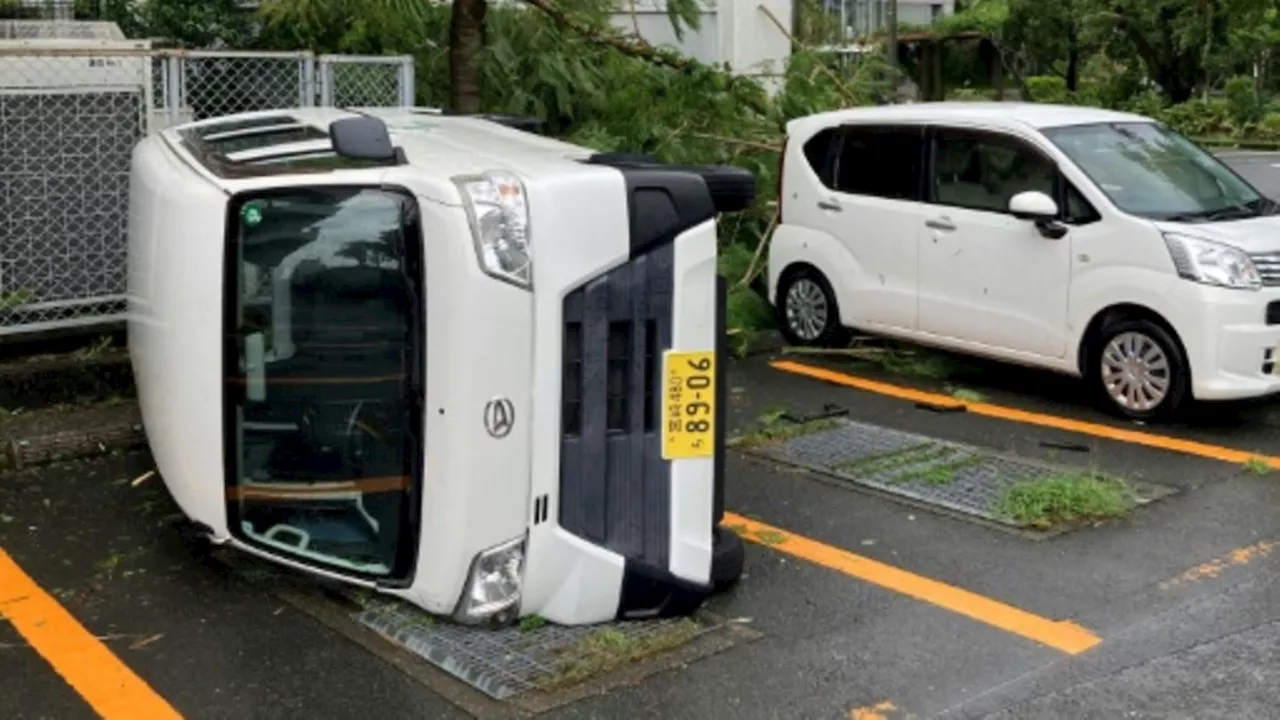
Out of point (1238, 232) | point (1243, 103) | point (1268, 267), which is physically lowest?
point (1268, 267)

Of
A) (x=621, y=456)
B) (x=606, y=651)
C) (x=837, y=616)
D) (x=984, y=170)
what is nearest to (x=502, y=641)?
(x=606, y=651)

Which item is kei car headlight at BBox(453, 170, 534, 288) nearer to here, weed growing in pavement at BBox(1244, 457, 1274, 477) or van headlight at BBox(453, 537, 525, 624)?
van headlight at BBox(453, 537, 525, 624)

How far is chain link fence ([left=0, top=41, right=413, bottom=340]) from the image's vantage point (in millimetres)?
7602

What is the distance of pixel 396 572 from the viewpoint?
4.82 m

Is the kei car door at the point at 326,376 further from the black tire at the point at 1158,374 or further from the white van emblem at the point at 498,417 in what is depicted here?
the black tire at the point at 1158,374

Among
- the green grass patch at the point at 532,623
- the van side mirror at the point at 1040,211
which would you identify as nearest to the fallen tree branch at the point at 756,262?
the van side mirror at the point at 1040,211

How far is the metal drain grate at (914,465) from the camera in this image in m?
6.61

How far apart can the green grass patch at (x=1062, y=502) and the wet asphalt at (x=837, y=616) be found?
12 cm

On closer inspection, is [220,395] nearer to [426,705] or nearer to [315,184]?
[315,184]

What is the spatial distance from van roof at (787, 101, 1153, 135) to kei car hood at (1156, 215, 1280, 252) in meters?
1.14

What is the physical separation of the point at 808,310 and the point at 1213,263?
10.1 ft

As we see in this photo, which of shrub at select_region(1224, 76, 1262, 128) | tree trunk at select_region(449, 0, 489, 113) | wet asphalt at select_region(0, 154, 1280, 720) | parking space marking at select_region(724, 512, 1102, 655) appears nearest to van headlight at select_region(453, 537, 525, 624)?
wet asphalt at select_region(0, 154, 1280, 720)

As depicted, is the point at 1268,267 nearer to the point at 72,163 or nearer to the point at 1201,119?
the point at 72,163

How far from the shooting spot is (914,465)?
23.3ft
